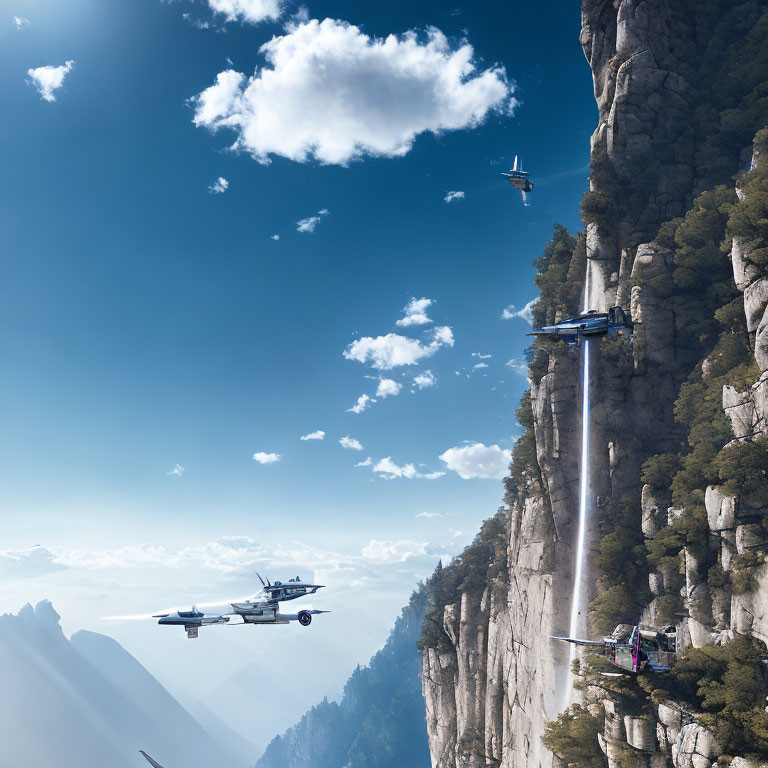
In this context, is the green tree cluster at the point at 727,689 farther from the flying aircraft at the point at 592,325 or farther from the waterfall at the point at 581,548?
the flying aircraft at the point at 592,325

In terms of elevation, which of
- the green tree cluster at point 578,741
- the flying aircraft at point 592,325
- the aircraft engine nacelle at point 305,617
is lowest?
the green tree cluster at point 578,741

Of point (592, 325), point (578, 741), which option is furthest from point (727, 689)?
point (592, 325)

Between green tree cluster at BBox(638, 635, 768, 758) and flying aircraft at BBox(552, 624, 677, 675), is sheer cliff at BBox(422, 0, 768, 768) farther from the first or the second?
flying aircraft at BBox(552, 624, 677, 675)

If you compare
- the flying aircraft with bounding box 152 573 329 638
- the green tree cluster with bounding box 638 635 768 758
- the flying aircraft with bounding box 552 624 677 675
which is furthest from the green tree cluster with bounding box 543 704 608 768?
the flying aircraft with bounding box 152 573 329 638

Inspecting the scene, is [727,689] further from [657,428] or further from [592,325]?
[592,325]

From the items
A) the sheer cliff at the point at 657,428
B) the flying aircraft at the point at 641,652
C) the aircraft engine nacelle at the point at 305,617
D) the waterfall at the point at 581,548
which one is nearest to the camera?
the flying aircraft at the point at 641,652

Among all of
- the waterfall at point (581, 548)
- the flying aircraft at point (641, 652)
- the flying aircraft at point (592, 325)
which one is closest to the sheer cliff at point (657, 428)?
the waterfall at point (581, 548)

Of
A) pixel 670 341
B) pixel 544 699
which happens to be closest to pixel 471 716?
pixel 544 699
